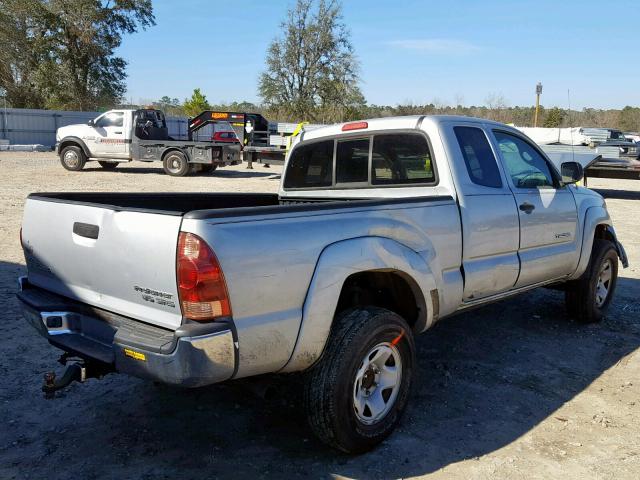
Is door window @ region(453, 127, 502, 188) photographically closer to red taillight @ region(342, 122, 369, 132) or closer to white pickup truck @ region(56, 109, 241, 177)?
red taillight @ region(342, 122, 369, 132)

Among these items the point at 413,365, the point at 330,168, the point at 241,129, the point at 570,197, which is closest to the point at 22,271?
the point at 330,168

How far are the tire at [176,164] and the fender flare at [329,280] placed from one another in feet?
56.6

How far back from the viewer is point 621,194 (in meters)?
18.6

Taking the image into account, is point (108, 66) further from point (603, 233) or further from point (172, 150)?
point (603, 233)

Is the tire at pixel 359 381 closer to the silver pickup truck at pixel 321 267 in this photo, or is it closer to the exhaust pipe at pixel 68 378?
the silver pickup truck at pixel 321 267

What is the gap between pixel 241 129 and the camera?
866 inches

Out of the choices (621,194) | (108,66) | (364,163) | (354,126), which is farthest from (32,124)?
(364,163)

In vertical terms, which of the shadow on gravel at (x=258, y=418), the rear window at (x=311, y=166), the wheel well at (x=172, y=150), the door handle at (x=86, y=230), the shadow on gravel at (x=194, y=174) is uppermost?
the wheel well at (x=172, y=150)

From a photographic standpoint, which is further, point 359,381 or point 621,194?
point 621,194

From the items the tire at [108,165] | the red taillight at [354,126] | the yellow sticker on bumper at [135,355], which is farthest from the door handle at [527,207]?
the tire at [108,165]

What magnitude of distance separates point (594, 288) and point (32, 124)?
109 feet

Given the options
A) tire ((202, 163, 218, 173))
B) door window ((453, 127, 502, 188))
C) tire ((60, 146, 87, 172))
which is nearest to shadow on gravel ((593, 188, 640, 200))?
tire ((202, 163, 218, 173))

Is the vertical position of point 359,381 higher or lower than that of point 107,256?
lower

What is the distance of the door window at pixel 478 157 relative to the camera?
4336 millimetres
